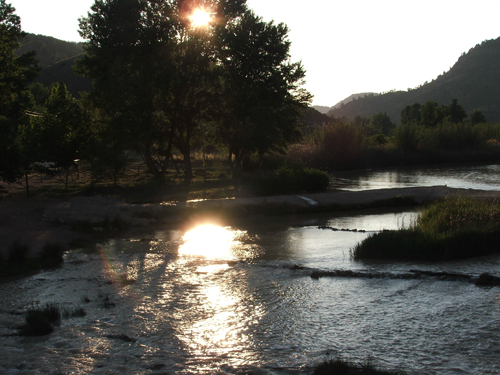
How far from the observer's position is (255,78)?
3344 cm

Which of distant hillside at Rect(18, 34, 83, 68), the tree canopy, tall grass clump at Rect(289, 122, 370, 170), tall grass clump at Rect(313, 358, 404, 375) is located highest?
distant hillside at Rect(18, 34, 83, 68)

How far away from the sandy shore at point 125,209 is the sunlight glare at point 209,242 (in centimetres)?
244

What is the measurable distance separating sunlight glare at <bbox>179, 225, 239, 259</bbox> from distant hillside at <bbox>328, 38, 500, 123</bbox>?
13316 cm

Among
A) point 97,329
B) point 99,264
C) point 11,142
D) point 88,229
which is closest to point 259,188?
point 88,229

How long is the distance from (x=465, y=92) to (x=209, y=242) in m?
162

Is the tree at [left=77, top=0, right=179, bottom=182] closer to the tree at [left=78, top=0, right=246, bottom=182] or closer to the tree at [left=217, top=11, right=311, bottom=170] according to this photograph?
the tree at [left=78, top=0, right=246, bottom=182]

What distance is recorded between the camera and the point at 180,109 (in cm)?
3366

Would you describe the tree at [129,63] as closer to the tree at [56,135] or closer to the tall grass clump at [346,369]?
the tree at [56,135]

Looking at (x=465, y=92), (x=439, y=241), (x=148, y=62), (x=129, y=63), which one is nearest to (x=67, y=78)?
(x=129, y=63)

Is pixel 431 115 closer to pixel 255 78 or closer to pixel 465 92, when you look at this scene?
pixel 255 78

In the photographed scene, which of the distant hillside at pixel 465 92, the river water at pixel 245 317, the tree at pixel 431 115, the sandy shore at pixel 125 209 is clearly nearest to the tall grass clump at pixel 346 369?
the river water at pixel 245 317

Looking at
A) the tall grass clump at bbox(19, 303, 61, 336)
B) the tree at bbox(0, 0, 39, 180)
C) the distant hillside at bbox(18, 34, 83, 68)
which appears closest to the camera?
the tall grass clump at bbox(19, 303, 61, 336)

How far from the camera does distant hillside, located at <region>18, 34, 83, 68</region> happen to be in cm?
14062

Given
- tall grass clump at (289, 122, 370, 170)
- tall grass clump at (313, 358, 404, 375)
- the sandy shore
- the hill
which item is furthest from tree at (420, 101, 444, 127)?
tall grass clump at (313, 358, 404, 375)
